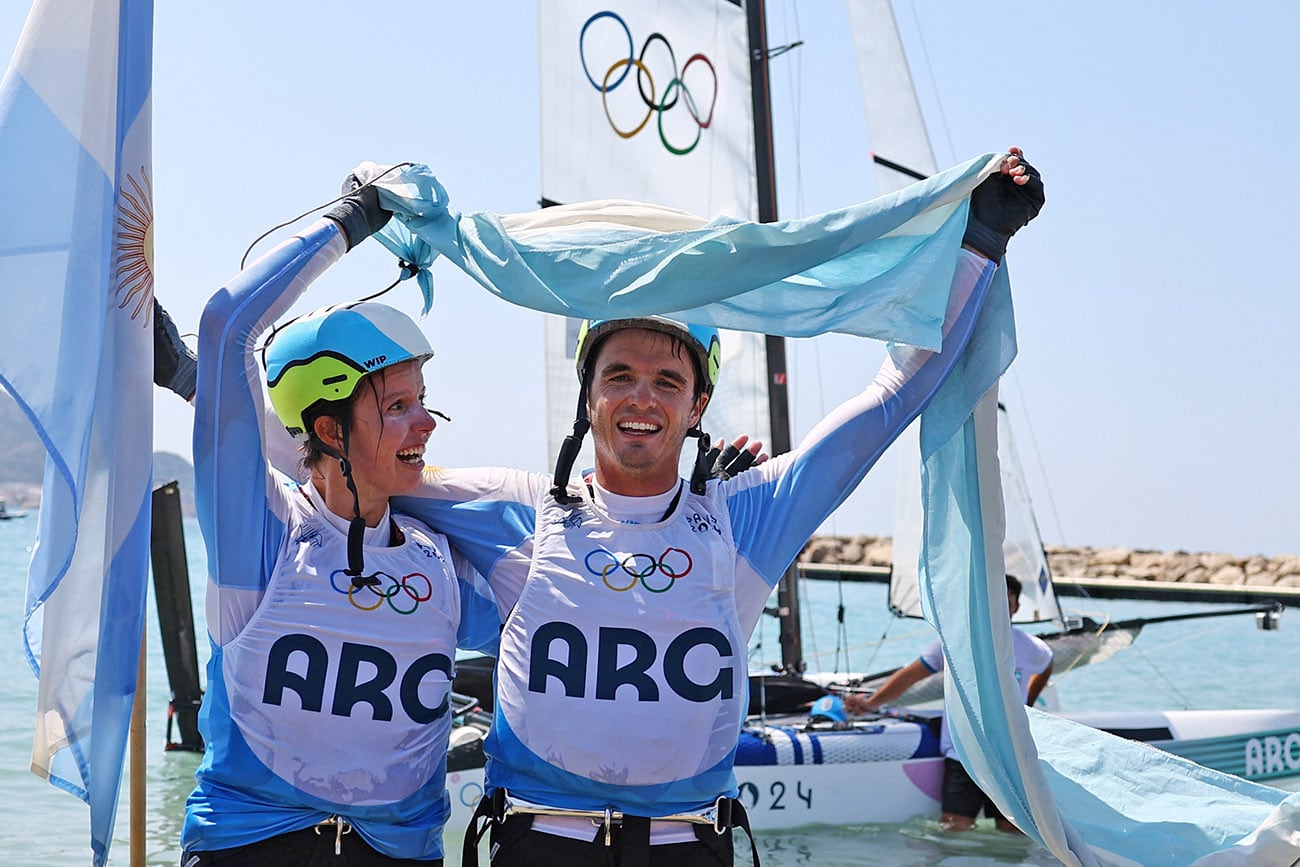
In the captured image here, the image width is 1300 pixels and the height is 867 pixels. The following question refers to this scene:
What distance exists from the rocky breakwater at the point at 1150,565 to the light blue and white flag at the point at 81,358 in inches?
1247

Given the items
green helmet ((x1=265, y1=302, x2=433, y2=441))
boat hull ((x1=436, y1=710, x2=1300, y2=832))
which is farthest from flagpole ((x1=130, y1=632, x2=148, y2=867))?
boat hull ((x1=436, y1=710, x2=1300, y2=832))

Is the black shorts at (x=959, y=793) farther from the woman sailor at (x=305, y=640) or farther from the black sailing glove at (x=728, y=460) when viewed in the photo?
the woman sailor at (x=305, y=640)

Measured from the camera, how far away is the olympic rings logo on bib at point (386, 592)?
2738 mm

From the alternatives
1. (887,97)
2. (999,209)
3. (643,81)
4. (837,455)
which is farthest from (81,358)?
(887,97)

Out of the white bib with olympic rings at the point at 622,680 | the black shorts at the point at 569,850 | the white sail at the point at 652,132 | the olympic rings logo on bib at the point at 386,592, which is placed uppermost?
the white sail at the point at 652,132

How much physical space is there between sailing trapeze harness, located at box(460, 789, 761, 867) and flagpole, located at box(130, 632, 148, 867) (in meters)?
0.79

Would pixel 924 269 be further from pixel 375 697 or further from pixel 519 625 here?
pixel 375 697

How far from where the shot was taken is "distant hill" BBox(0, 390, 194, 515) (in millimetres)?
2779

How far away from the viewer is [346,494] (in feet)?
9.43

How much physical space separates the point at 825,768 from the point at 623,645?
5.84 meters

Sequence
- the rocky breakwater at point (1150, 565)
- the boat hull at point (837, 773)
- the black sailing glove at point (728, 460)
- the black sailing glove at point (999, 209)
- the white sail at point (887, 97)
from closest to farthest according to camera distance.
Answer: the black sailing glove at point (999, 209), the black sailing glove at point (728, 460), the boat hull at point (837, 773), the white sail at point (887, 97), the rocky breakwater at point (1150, 565)

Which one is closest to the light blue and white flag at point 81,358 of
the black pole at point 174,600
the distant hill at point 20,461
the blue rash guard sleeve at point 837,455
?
the distant hill at point 20,461

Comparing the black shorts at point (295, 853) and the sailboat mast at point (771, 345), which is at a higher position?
the sailboat mast at point (771, 345)

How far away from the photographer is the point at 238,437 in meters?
2.66
